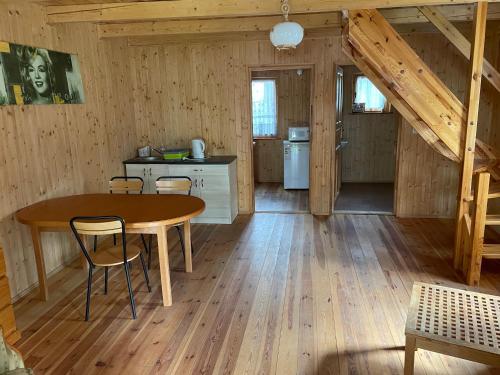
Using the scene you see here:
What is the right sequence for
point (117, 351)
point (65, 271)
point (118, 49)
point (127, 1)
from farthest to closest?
1. point (118, 49)
2. point (65, 271)
3. point (127, 1)
4. point (117, 351)

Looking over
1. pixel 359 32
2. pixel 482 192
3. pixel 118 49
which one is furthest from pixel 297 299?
pixel 118 49

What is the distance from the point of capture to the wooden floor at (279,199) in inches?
232

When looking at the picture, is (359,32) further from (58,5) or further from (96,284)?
(96,284)

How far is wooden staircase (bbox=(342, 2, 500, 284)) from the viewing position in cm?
323

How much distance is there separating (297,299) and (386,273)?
99 centimetres

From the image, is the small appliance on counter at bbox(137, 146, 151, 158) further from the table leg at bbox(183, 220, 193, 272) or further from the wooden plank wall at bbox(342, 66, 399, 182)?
the wooden plank wall at bbox(342, 66, 399, 182)

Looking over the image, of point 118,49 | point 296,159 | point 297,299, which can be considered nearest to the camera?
point 297,299

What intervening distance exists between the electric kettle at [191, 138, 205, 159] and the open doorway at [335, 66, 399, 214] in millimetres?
2884

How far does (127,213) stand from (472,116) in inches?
118

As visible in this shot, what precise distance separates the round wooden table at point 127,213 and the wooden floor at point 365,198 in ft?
10.2

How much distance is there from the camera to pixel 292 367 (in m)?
2.37

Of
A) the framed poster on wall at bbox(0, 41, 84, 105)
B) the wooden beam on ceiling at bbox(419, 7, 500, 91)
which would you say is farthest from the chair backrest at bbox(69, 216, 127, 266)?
the wooden beam on ceiling at bbox(419, 7, 500, 91)

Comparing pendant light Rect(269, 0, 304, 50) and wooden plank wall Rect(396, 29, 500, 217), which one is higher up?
pendant light Rect(269, 0, 304, 50)

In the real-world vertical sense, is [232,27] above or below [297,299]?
above
